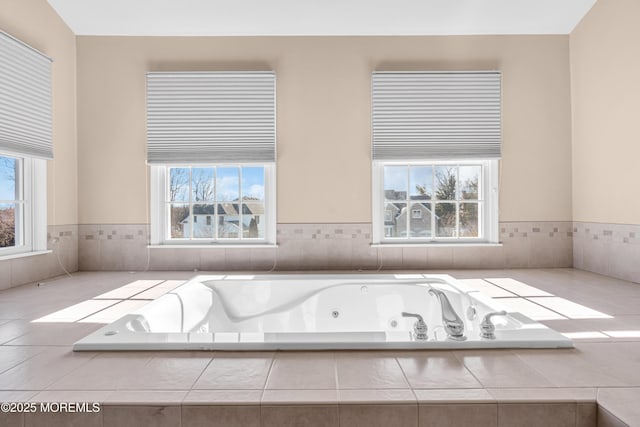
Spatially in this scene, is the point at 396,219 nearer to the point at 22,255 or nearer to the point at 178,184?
the point at 178,184

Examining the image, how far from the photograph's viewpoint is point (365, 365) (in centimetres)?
143

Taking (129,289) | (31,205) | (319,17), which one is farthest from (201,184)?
(319,17)

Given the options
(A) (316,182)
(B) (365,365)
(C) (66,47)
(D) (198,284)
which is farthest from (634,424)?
(C) (66,47)

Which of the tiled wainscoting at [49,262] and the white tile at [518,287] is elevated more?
the tiled wainscoting at [49,262]

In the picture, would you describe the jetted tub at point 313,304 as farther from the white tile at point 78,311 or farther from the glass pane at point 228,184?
the glass pane at point 228,184

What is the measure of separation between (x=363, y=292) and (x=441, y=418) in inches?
65.0

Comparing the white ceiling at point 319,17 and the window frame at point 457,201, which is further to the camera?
the window frame at point 457,201

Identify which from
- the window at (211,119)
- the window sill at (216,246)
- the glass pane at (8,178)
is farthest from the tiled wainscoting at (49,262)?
the window at (211,119)

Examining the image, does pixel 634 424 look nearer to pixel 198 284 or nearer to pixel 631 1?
pixel 198 284

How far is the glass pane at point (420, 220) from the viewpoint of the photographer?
11.8 feet

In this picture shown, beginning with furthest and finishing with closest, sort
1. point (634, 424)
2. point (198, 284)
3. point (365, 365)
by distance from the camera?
point (198, 284) < point (365, 365) < point (634, 424)

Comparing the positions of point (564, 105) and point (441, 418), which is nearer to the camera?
point (441, 418)

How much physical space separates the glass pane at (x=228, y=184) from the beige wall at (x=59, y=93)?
1251 millimetres

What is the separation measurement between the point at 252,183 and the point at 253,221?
35 cm
